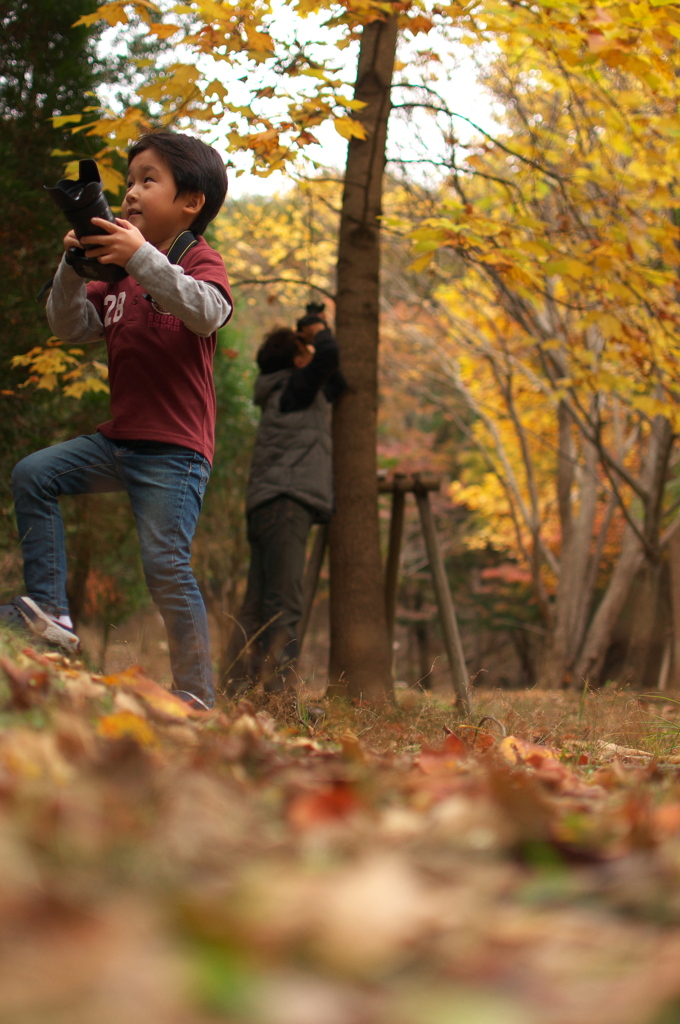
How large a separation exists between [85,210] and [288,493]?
2.00 meters

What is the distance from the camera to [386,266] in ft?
38.7

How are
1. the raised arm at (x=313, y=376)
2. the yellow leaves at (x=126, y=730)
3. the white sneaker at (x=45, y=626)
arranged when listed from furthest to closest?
the raised arm at (x=313, y=376)
the white sneaker at (x=45, y=626)
the yellow leaves at (x=126, y=730)

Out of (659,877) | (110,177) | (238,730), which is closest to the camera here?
(659,877)

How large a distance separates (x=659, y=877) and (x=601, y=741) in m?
2.15

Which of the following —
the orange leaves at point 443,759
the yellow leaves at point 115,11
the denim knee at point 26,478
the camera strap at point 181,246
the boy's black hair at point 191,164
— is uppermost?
the yellow leaves at point 115,11

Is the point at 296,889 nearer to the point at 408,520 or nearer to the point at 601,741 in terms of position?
the point at 601,741

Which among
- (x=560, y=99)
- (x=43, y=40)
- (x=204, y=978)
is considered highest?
(x=560, y=99)

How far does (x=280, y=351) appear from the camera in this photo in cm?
500

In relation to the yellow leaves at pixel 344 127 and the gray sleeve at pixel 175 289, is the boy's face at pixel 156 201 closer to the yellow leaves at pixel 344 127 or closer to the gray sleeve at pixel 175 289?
the gray sleeve at pixel 175 289

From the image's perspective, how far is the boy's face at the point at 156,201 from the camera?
293 cm

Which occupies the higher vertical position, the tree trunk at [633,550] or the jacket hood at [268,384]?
the jacket hood at [268,384]

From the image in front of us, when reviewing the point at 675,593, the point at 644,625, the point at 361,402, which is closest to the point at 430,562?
the point at 361,402

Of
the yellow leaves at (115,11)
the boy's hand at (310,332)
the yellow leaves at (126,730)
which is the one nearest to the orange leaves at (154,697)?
the yellow leaves at (126,730)

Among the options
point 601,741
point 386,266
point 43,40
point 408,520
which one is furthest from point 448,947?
point 408,520
